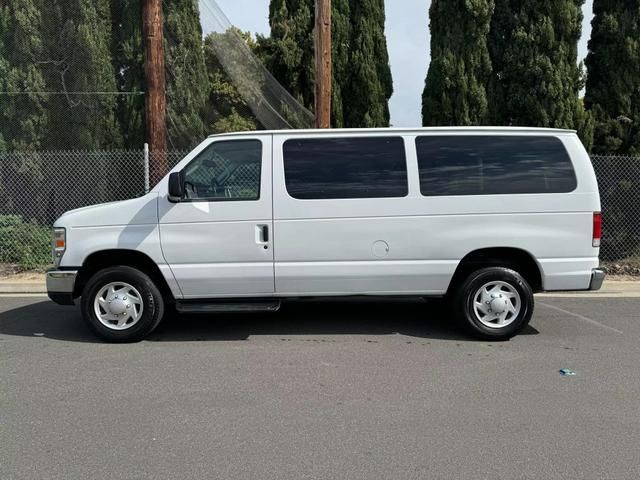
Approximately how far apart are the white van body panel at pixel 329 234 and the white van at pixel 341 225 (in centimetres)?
1

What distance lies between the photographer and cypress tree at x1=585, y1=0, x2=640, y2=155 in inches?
404

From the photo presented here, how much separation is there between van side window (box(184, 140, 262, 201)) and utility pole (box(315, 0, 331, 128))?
15.4 ft

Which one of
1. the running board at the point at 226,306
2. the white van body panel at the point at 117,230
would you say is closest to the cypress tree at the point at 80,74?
the white van body panel at the point at 117,230

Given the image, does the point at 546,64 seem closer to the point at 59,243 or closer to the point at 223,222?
the point at 223,222

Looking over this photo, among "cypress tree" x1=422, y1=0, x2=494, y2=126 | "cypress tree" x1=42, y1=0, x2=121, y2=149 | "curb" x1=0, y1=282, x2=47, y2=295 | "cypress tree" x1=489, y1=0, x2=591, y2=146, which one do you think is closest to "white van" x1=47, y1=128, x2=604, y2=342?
"curb" x1=0, y1=282, x2=47, y2=295

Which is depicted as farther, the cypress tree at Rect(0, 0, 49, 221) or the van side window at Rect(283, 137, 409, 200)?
the cypress tree at Rect(0, 0, 49, 221)

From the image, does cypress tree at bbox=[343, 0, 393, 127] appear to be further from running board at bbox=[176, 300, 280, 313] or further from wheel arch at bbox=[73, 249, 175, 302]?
wheel arch at bbox=[73, 249, 175, 302]

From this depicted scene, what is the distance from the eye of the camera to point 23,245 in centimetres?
962

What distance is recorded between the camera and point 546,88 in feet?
34.3

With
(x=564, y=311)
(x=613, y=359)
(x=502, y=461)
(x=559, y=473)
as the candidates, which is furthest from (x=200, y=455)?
(x=564, y=311)

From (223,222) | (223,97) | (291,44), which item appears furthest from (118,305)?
(291,44)

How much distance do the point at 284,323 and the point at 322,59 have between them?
552 cm

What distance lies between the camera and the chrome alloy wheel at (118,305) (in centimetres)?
543

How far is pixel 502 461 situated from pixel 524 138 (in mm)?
3408
